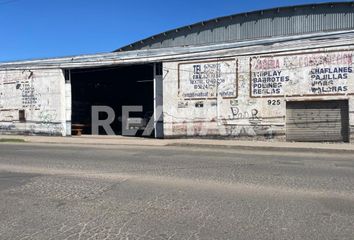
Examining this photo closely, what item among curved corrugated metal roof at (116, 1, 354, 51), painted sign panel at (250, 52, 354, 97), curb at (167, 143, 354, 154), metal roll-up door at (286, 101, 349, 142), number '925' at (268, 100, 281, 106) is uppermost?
curved corrugated metal roof at (116, 1, 354, 51)

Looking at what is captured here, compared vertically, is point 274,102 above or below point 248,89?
below

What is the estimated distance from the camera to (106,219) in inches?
251

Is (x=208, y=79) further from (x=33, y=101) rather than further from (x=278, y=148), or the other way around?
(x=33, y=101)

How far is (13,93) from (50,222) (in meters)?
24.7

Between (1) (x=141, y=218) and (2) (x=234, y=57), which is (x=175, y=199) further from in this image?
(2) (x=234, y=57)

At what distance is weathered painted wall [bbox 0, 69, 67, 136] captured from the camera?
2753cm

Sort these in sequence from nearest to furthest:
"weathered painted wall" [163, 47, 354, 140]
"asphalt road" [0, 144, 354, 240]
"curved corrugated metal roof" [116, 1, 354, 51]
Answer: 1. "asphalt road" [0, 144, 354, 240]
2. "weathered painted wall" [163, 47, 354, 140]
3. "curved corrugated metal roof" [116, 1, 354, 51]

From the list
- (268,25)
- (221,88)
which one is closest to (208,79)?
(221,88)

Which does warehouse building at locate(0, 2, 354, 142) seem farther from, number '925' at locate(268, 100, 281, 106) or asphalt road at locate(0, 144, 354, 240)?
asphalt road at locate(0, 144, 354, 240)

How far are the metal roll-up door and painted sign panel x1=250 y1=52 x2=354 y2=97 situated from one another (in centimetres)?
61

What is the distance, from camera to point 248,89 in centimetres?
2194

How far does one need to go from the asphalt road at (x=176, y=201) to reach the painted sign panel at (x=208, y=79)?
10693 mm

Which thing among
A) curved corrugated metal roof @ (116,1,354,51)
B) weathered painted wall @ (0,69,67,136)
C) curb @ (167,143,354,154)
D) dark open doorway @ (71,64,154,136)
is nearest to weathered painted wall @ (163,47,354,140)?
curb @ (167,143,354,154)

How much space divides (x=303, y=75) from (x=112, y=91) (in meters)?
19.1
